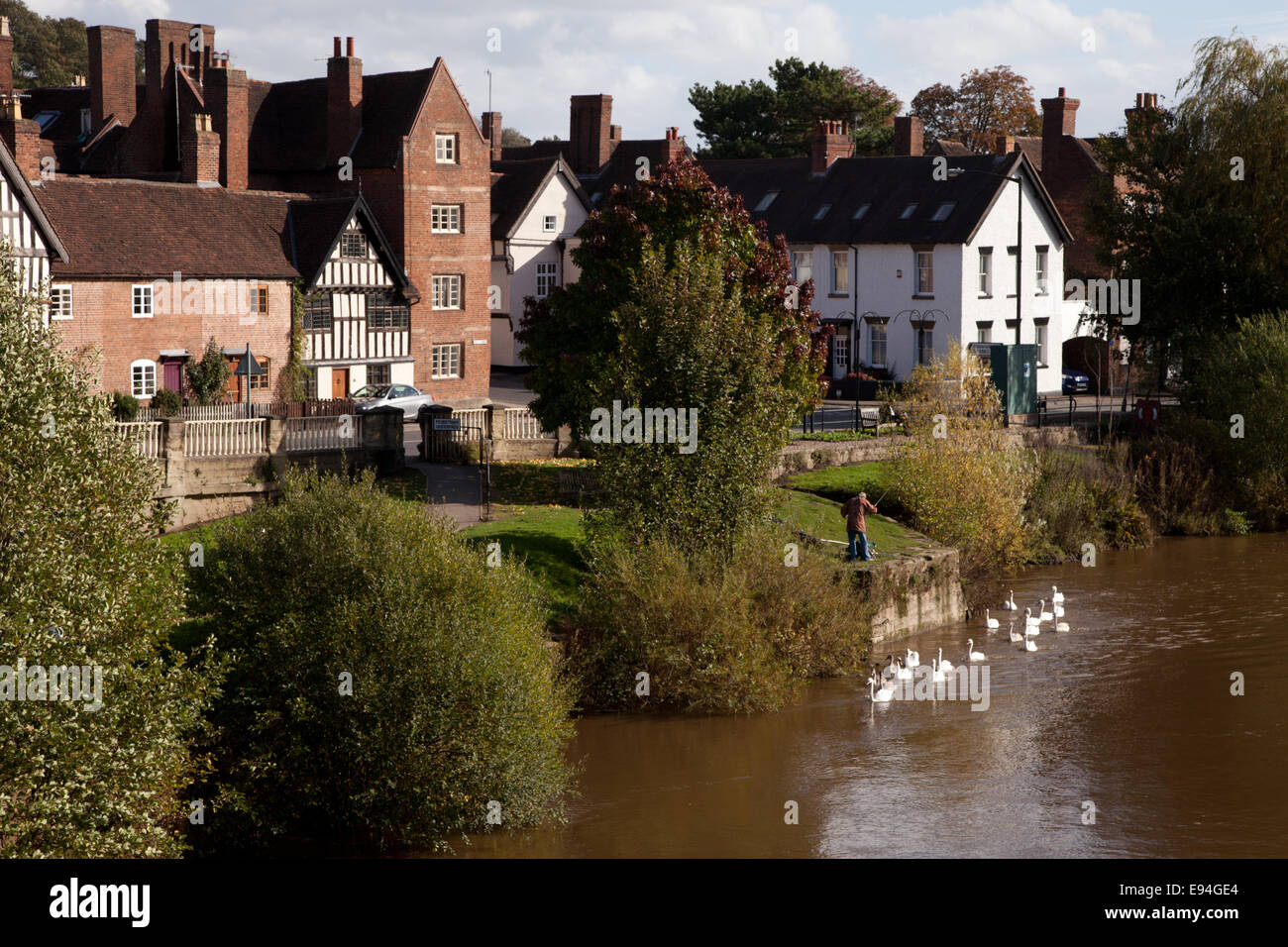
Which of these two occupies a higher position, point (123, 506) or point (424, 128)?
point (424, 128)

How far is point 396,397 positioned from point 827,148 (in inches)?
939

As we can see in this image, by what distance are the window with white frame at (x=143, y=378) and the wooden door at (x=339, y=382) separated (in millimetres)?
6160

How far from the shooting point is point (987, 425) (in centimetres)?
2930

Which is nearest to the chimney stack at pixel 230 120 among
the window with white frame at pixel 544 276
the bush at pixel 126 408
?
the bush at pixel 126 408

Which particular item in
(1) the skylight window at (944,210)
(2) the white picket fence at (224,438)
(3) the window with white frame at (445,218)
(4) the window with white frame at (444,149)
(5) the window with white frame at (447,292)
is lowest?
(2) the white picket fence at (224,438)

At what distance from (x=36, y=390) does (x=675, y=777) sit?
28.9ft

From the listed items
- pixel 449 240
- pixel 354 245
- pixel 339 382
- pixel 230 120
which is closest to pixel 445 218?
pixel 449 240

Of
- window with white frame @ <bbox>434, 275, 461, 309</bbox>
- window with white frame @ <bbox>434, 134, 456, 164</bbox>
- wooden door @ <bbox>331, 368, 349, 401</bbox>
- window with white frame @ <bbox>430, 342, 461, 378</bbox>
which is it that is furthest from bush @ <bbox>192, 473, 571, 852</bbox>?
window with white frame @ <bbox>434, 134, 456, 164</bbox>

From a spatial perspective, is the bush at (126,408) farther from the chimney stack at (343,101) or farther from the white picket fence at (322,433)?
the chimney stack at (343,101)

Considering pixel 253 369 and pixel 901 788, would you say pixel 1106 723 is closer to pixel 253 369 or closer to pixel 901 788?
pixel 901 788

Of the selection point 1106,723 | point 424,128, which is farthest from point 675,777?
point 424,128

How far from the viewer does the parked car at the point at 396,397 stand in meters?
40.9

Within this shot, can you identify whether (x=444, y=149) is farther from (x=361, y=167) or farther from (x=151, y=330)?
(x=151, y=330)

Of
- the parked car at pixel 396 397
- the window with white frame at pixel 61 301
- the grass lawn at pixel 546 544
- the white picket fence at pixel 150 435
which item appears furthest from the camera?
the parked car at pixel 396 397
